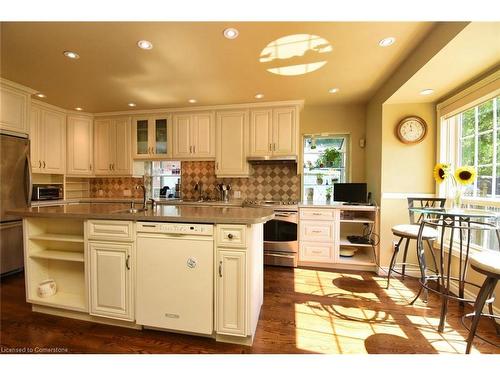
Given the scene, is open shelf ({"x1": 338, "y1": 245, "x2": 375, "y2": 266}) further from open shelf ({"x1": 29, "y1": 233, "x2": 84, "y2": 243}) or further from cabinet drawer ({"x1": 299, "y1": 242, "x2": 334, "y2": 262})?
open shelf ({"x1": 29, "y1": 233, "x2": 84, "y2": 243})

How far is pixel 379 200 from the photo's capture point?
2.93m

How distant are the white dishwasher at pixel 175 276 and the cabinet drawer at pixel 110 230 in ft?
0.29

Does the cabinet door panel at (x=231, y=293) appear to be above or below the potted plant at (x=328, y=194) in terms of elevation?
below

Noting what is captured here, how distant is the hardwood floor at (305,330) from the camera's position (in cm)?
155

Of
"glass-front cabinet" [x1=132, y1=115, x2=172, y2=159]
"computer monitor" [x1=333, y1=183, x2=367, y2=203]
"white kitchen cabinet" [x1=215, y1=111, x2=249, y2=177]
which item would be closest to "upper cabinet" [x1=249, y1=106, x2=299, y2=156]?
"white kitchen cabinet" [x1=215, y1=111, x2=249, y2=177]

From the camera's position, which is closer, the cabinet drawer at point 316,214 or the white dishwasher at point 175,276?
the white dishwasher at point 175,276

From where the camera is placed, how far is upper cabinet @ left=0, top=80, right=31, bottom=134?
265 cm

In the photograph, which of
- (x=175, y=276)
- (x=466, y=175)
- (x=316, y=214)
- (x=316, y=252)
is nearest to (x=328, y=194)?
(x=316, y=214)

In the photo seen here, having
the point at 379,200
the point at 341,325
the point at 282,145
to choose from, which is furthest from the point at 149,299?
the point at 379,200

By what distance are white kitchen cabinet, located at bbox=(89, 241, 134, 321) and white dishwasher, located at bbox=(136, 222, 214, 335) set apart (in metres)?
0.08

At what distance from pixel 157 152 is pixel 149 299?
2717mm

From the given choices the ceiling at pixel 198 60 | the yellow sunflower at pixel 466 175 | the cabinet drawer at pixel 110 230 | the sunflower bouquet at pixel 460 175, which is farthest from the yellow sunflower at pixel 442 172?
the cabinet drawer at pixel 110 230

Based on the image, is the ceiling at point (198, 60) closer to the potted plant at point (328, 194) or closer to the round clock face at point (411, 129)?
the round clock face at point (411, 129)
